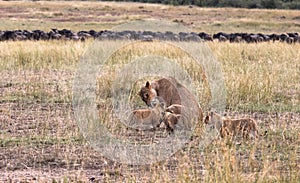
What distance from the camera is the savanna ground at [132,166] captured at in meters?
6.01

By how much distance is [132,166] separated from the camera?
21.6ft

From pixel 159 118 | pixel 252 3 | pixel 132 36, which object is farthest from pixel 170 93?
pixel 252 3

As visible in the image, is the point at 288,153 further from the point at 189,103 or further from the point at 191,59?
the point at 191,59

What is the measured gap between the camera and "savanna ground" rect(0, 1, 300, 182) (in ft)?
19.7

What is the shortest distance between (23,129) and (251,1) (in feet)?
181

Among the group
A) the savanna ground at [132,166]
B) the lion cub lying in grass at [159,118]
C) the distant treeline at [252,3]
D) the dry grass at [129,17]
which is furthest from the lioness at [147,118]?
the distant treeline at [252,3]

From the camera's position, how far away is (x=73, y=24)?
40.2 metres

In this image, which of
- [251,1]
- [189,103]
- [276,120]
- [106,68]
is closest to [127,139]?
[189,103]

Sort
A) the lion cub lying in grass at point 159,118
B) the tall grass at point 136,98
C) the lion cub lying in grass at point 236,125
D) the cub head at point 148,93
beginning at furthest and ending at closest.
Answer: the cub head at point 148,93, the lion cub lying in grass at point 159,118, the lion cub lying in grass at point 236,125, the tall grass at point 136,98

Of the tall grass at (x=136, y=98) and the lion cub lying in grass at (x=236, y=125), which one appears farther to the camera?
the lion cub lying in grass at (x=236, y=125)

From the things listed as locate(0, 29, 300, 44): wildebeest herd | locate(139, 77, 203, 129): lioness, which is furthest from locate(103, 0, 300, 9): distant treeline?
locate(139, 77, 203, 129): lioness

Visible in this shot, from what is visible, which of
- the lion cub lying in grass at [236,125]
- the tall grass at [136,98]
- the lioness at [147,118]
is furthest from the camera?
the lioness at [147,118]

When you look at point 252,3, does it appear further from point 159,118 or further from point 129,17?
point 159,118

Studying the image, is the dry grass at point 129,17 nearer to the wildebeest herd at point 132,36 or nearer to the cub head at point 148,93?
the wildebeest herd at point 132,36
